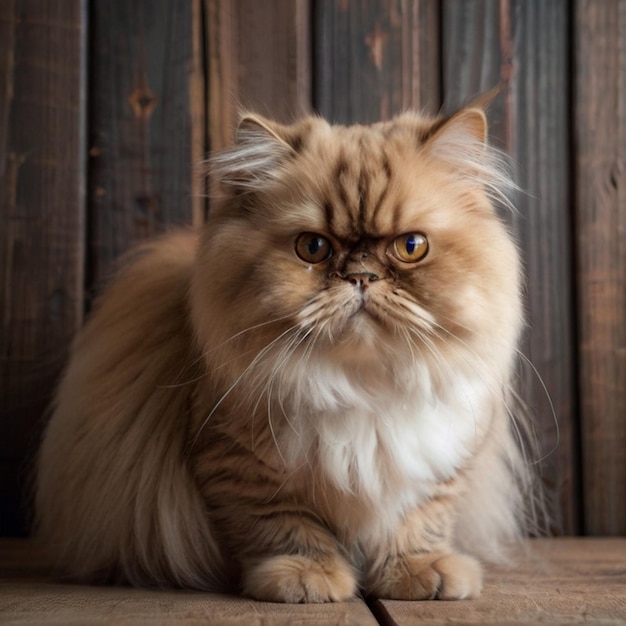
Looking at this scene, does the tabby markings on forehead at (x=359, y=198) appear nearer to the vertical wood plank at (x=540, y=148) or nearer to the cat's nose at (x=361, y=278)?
the cat's nose at (x=361, y=278)

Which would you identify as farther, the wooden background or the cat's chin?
the wooden background

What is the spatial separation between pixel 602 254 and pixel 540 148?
281 mm

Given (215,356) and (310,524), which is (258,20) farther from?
(310,524)

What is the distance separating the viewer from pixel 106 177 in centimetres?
187

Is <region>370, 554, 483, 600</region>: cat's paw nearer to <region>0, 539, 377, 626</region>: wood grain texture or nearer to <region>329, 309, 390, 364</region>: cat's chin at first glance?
<region>0, 539, 377, 626</region>: wood grain texture

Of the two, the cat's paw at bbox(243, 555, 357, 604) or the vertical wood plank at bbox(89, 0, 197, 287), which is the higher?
the vertical wood plank at bbox(89, 0, 197, 287)

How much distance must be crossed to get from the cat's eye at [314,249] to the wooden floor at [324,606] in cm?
54

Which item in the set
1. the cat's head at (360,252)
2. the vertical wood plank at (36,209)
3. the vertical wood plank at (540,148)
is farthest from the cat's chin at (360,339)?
the vertical wood plank at (36,209)

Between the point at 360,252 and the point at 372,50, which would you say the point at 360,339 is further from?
the point at 372,50

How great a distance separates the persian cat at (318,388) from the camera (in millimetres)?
1299

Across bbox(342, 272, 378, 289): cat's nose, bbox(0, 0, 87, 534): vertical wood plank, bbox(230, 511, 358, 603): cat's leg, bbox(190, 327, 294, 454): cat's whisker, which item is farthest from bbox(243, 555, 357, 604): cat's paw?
bbox(0, 0, 87, 534): vertical wood plank

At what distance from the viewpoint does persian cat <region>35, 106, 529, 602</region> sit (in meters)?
1.30

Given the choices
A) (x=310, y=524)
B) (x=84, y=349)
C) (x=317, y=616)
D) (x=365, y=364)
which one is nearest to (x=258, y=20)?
(x=84, y=349)

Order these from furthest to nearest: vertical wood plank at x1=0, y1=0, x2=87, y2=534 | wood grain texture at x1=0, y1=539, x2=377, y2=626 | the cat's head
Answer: vertical wood plank at x1=0, y1=0, x2=87, y2=534, the cat's head, wood grain texture at x1=0, y1=539, x2=377, y2=626
